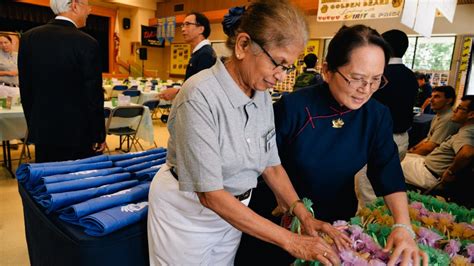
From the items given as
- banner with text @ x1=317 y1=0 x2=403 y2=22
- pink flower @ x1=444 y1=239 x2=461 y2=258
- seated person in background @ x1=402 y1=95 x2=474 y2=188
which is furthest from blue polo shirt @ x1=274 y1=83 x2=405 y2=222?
banner with text @ x1=317 y1=0 x2=403 y2=22

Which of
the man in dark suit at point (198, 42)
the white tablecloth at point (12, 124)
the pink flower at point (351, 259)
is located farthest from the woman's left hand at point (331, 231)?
the white tablecloth at point (12, 124)

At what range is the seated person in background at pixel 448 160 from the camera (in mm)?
2250

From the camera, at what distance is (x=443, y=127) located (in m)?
3.10

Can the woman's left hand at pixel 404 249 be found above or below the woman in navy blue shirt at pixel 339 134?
below

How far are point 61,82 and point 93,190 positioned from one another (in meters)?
0.95

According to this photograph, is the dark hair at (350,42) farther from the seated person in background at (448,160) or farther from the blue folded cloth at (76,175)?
the seated person in background at (448,160)

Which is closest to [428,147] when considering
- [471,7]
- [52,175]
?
[52,175]

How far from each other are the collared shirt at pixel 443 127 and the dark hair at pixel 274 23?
279 cm

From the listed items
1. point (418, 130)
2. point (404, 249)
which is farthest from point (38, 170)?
point (418, 130)

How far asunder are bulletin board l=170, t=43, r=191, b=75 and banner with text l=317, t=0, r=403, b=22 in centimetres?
733

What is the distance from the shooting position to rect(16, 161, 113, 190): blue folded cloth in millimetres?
1225

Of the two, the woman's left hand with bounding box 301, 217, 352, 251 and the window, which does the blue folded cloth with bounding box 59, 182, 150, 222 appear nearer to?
the woman's left hand with bounding box 301, 217, 352, 251

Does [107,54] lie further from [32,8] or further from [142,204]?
[142,204]

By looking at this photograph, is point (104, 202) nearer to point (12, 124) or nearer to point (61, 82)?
point (61, 82)
